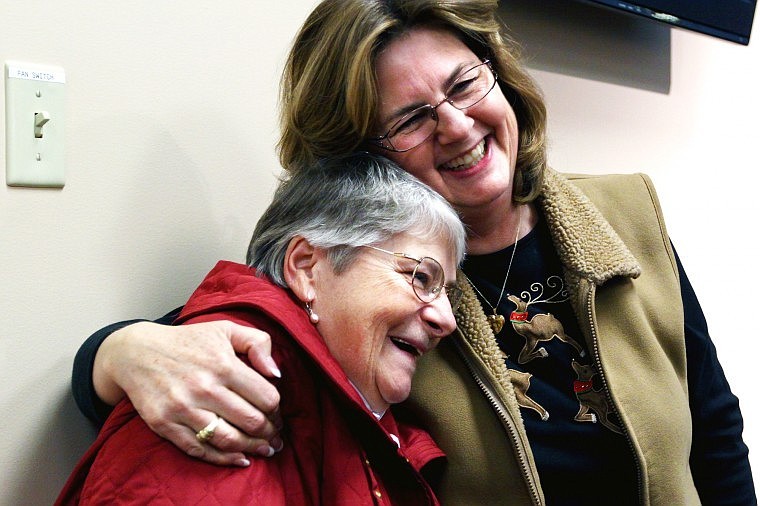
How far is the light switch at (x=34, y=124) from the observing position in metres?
1.11

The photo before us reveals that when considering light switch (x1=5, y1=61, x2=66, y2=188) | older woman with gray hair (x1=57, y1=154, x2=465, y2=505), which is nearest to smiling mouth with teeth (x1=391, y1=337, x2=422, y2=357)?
older woman with gray hair (x1=57, y1=154, x2=465, y2=505)

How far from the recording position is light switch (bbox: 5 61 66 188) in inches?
43.7

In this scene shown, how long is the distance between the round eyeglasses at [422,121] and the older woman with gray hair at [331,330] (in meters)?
0.05

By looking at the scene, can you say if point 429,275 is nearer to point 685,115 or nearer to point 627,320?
point 627,320

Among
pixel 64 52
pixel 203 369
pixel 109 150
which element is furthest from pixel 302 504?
pixel 64 52

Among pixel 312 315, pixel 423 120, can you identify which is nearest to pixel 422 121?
pixel 423 120

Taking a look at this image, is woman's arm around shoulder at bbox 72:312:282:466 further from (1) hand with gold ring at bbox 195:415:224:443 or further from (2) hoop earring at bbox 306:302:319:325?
(2) hoop earring at bbox 306:302:319:325

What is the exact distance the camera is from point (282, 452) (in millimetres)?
1038

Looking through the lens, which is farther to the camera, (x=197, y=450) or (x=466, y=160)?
(x=466, y=160)

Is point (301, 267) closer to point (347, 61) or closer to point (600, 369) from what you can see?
point (347, 61)

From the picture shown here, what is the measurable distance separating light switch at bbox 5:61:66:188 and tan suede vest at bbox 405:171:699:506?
0.66m

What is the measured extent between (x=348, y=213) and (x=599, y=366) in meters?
0.54

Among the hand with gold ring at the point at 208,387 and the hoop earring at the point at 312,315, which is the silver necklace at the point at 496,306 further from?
the hand with gold ring at the point at 208,387

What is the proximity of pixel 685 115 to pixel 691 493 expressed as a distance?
4.71ft
